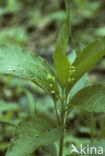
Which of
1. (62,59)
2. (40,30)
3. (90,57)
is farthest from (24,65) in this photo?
(40,30)

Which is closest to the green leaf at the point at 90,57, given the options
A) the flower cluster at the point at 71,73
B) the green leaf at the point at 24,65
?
the flower cluster at the point at 71,73

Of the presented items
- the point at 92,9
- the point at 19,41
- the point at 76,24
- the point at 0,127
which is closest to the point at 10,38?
the point at 19,41

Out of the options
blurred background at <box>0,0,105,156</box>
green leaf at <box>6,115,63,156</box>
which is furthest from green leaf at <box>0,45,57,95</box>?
blurred background at <box>0,0,105,156</box>

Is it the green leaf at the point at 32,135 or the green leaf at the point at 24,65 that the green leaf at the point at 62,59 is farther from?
the green leaf at the point at 32,135

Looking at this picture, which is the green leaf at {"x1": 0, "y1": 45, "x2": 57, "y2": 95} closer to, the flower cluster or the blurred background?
the flower cluster

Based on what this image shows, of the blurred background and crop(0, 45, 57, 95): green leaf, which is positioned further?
the blurred background

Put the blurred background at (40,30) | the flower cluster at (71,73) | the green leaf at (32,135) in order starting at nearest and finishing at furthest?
the green leaf at (32,135) < the flower cluster at (71,73) < the blurred background at (40,30)

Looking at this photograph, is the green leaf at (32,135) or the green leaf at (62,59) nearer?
the green leaf at (32,135)
